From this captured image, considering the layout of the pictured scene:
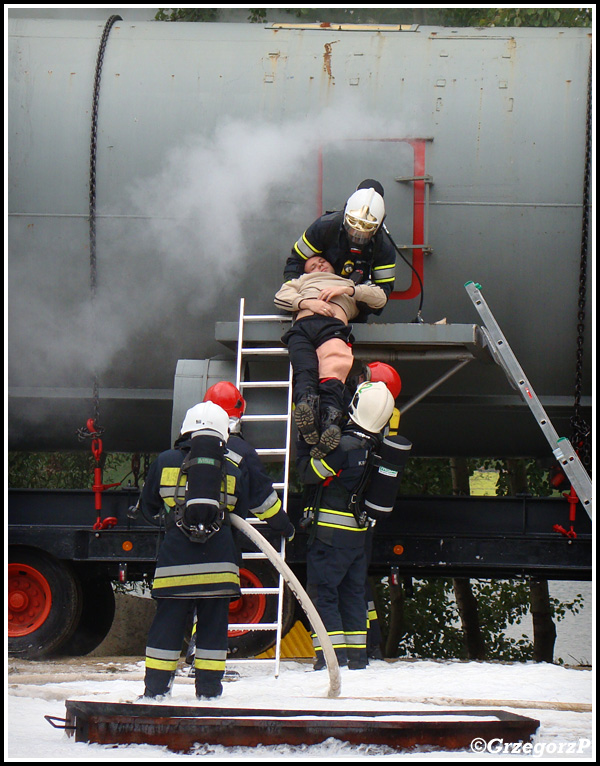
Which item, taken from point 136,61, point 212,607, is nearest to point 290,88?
point 136,61

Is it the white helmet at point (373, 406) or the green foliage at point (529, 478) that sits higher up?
the white helmet at point (373, 406)

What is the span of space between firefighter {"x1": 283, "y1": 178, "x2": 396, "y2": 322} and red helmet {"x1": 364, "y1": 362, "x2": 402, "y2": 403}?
345 millimetres

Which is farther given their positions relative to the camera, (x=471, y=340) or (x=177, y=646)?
(x=471, y=340)

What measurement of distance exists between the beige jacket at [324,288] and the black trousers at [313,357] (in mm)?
97

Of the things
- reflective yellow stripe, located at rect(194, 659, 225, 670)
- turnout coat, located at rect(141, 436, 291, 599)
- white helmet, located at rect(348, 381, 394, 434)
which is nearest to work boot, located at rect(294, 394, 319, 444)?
white helmet, located at rect(348, 381, 394, 434)

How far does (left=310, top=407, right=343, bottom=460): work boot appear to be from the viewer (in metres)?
5.77

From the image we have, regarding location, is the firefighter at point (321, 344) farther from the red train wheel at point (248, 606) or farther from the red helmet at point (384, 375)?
the red train wheel at point (248, 606)

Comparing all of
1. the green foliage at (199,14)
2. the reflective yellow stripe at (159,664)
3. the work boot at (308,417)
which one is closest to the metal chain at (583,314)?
the work boot at (308,417)

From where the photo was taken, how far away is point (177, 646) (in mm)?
4953

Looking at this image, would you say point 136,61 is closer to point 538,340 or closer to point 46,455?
point 538,340

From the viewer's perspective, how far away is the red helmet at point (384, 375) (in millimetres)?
6105

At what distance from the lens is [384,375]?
6.11 metres

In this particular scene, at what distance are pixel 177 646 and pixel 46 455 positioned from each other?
7.55 m

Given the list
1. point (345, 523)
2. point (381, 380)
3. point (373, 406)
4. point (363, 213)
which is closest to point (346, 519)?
point (345, 523)
